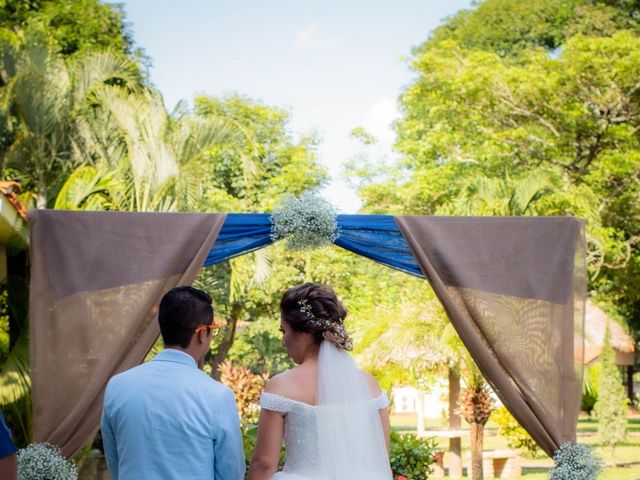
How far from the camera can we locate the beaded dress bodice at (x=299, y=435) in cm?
373

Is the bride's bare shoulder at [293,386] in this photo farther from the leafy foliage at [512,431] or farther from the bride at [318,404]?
the leafy foliage at [512,431]

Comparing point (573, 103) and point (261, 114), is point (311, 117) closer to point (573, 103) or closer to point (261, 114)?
point (261, 114)

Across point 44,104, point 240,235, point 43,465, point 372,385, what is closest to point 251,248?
point 240,235

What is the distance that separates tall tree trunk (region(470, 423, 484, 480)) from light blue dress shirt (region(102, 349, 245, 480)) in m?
9.71

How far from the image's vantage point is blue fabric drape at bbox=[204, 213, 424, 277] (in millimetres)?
5785

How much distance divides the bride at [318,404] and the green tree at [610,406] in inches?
575

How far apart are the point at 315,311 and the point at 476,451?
923cm

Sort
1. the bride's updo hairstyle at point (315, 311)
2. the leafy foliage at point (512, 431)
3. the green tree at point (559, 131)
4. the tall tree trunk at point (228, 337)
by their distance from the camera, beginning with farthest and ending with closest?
the tall tree trunk at point (228, 337)
the green tree at point (559, 131)
the leafy foliage at point (512, 431)
the bride's updo hairstyle at point (315, 311)

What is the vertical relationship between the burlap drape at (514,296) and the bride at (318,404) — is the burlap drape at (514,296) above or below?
above

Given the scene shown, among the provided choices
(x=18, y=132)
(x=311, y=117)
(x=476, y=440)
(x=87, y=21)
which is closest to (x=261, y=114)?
(x=311, y=117)

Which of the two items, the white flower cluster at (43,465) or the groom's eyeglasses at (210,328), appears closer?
the groom's eyeglasses at (210,328)

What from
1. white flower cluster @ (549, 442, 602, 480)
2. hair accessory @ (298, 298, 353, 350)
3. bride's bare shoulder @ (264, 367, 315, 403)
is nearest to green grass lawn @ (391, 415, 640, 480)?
white flower cluster @ (549, 442, 602, 480)

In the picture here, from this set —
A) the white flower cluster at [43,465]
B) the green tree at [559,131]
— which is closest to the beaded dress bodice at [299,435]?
the white flower cluster at [43,465]

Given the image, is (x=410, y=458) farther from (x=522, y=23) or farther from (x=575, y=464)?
(x=522, y=23)
